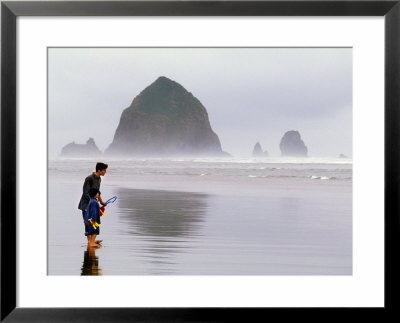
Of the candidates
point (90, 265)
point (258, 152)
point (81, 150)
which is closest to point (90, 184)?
point (90, 265)

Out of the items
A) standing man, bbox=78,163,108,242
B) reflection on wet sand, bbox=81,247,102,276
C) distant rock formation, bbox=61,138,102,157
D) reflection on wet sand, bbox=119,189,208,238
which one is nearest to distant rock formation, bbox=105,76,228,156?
distant rock formation, bbox=61,138,102,157

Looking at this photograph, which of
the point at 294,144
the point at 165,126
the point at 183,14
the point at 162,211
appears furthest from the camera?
the point at 165,126

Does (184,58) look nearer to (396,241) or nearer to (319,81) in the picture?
(319,81)

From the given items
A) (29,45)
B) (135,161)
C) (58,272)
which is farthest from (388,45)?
(135,161)

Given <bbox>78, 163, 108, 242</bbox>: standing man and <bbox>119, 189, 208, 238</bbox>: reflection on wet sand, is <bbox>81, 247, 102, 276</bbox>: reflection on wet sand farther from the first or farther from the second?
<bbox>119, 189, 208, 238</bbox>: reflection on wet sand

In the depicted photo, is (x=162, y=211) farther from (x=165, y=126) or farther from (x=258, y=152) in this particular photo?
(x=165, y=126)

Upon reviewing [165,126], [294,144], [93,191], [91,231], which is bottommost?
[91,231]
